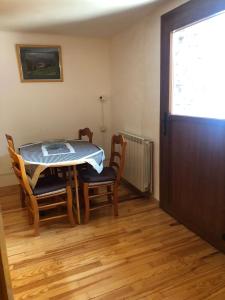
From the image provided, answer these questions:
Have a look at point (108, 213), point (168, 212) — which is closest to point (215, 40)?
point (168, 212)

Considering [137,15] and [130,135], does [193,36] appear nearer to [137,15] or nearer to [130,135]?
[137,15]

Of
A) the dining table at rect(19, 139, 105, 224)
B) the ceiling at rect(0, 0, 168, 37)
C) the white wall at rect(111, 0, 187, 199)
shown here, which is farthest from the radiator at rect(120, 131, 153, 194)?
the ceiling at rect(0, 0, 168, 37)

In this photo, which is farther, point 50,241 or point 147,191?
point 147,191

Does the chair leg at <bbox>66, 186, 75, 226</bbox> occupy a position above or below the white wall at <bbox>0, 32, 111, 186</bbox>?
below

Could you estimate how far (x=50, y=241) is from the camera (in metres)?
2.24

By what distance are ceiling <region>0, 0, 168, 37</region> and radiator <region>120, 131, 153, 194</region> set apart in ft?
4.63

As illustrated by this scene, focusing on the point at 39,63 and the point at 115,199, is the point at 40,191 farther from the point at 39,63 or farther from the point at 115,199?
the point at 39,63

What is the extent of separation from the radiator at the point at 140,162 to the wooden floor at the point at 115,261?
0.43 m

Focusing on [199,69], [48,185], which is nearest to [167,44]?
[199,69]

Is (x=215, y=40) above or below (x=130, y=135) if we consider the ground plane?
above

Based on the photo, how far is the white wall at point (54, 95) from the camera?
3291mm

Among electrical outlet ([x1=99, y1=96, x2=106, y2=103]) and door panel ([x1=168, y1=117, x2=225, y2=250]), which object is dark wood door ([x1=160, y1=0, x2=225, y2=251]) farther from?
electrical outlet ([x1=99, y1=96, x2=106, y2=103])

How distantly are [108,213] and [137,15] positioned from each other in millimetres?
2284

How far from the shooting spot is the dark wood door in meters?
1.94
